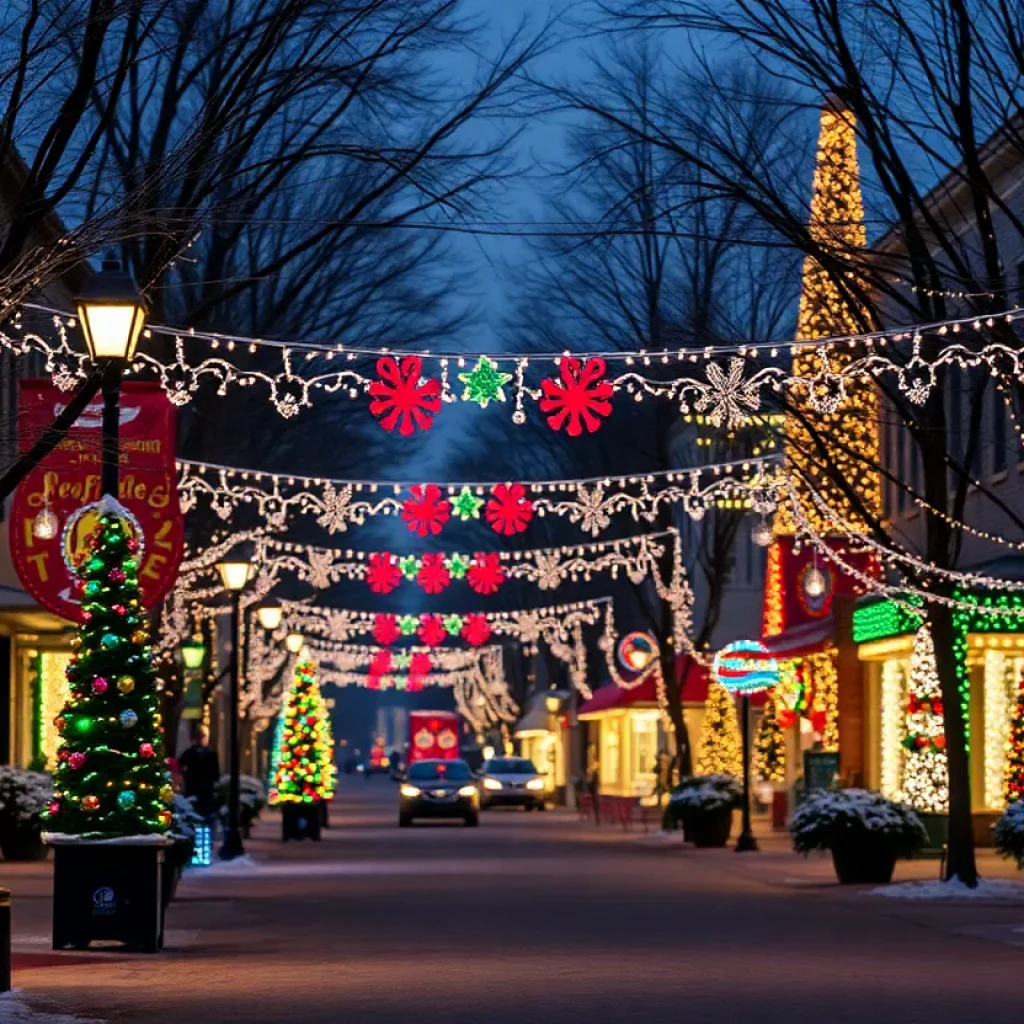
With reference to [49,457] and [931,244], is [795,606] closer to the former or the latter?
[931,244]

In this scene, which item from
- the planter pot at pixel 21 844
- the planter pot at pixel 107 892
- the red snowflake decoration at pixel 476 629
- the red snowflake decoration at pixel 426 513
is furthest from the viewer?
the red snowflake decoration at pixel 476 629

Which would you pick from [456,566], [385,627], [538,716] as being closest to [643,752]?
[538,716]

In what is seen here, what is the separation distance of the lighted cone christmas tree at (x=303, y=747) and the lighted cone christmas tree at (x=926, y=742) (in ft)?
51.5

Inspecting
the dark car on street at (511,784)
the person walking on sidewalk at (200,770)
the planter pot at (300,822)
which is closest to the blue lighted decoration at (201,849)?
the person walking on sidewalk at (200,770)

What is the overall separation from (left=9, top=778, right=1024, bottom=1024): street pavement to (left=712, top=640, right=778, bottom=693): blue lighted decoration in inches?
281

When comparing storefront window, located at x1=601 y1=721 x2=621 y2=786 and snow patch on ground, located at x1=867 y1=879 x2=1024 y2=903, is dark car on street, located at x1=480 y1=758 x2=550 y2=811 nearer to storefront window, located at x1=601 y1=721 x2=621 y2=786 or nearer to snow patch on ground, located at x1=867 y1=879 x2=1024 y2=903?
storefront window, located at x1=601 y1=721 x2=621 y2=786

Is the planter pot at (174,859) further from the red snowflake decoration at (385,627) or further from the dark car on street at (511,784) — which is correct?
the dark car on street at (511,784)

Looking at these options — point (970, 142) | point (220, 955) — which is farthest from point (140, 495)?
point (970, 142)

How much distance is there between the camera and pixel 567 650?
72.4 meters

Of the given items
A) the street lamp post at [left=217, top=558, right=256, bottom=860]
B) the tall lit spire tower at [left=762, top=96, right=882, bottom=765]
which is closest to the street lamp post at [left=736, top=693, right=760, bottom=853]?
the tall lit spire tower at [left=762, top=96, right=882, bottom=765]

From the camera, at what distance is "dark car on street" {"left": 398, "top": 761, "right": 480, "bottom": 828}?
181 ft

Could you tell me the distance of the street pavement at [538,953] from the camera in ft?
48.4

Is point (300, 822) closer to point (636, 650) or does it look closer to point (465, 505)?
point (636, 650)

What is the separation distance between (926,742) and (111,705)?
1771 centimetres
